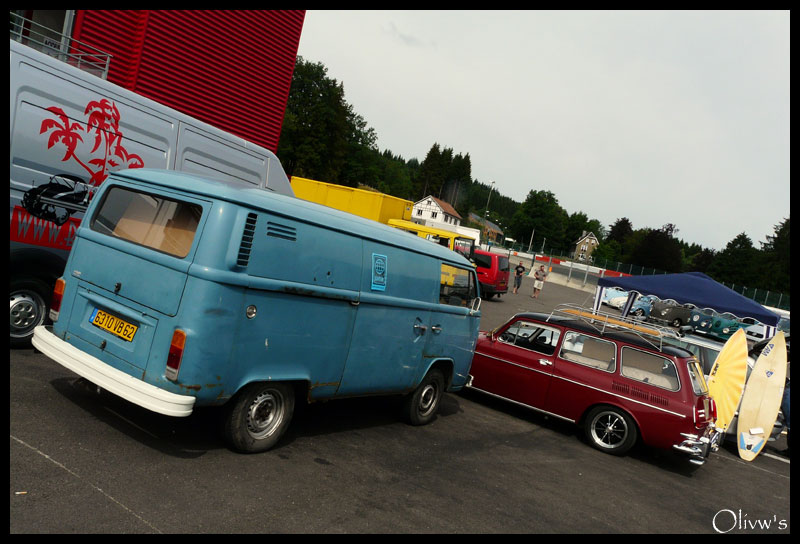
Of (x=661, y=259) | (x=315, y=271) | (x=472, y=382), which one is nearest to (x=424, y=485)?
(x=315, y=271)

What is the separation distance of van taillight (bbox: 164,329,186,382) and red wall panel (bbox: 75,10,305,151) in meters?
12.5

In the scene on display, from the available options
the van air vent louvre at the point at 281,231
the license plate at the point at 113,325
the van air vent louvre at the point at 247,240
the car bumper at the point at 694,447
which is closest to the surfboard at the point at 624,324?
→ the car bumper at the point at 694,447

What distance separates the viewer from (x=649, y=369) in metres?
8.22

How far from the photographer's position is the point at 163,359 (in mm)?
4516

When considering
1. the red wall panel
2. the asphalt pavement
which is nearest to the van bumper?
the asphalt pavement

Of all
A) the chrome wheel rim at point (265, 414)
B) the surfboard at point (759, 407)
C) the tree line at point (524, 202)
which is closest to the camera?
the chrome wheel rim at point (265, 414)

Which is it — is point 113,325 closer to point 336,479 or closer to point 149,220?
point 149,220

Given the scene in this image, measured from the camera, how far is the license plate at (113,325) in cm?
473

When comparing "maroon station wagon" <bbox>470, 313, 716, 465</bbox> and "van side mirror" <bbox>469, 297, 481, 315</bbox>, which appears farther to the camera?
"van side mirror" <bbox>469, 297, 481, 315</bbox>

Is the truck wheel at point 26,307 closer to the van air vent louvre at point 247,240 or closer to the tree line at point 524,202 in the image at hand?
the van air vent louvre at point 247,240

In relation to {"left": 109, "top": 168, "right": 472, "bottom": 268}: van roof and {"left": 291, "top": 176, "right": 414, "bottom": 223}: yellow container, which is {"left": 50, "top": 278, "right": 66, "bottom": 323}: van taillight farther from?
{"left": 291, "top": 176, "right": 414, "bottom": 223}: yellow container

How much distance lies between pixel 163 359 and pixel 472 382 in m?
5.80

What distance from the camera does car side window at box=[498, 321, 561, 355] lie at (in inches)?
354

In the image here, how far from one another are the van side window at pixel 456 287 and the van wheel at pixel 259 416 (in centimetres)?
252
